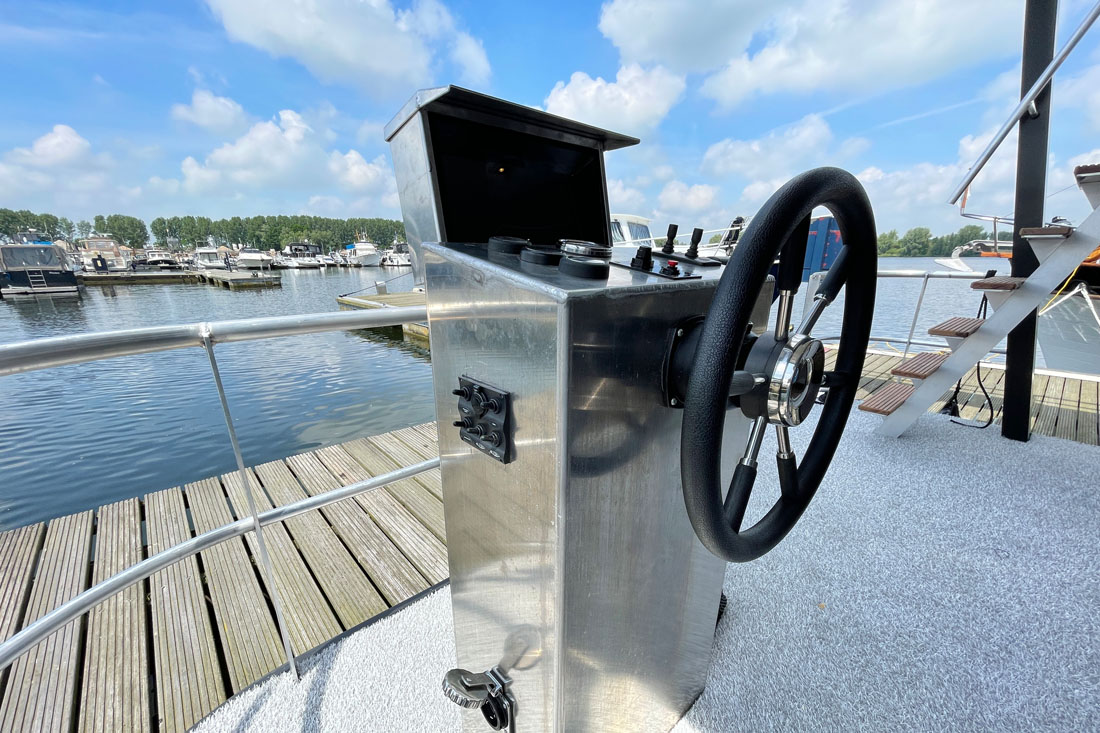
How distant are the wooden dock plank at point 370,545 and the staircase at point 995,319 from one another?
2278 millimetres

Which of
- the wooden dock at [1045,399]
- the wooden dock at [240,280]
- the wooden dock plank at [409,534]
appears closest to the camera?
the wooden dock plank at [409,534]

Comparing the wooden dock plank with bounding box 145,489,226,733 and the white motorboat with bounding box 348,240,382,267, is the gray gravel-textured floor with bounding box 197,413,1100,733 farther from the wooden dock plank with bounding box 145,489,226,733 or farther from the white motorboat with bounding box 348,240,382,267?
the white motorboat with bounding box 348,240,382,267

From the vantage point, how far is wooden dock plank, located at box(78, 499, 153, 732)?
3.39ft

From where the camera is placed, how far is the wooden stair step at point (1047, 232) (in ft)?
5.71

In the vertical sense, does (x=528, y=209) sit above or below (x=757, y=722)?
above

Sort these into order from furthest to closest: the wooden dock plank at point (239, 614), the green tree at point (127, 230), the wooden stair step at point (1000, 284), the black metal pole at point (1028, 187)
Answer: the green tree at point (127, 230)
the black metal pole at point (1028, 187)
the wooden stair step at point (1000, 284)
the wooden dock plank at point (239, 614)

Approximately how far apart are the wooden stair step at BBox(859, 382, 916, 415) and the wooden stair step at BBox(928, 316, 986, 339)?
328 mm

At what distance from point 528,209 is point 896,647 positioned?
1.54 meters

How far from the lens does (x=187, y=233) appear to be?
54656 mm

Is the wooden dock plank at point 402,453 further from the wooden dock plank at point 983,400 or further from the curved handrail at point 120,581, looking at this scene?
the wooden dock plank at point 983,400

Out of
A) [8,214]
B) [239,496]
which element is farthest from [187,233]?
[239,496]

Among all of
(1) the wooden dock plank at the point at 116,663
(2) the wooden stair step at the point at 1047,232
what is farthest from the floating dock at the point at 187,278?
(2) the wooden stair step at the point at 1047,232

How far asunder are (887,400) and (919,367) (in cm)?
23

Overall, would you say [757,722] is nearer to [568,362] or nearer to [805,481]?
[805,481]
